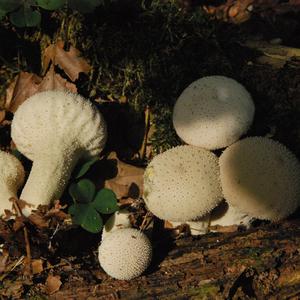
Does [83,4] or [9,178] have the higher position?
[83,4]

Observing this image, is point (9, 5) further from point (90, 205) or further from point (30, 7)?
point (90, 205)

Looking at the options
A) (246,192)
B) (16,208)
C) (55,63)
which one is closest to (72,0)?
(55,63)

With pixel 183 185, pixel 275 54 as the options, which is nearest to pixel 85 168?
pixel 183 185

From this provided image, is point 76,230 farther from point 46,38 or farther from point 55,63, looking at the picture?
point 46,38

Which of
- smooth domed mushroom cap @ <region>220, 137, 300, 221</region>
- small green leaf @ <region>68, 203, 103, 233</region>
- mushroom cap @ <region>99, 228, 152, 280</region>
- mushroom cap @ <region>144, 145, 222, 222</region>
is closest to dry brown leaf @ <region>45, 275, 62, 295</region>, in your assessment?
mushroom cap @ <region>99, 228, 152, 280</region>

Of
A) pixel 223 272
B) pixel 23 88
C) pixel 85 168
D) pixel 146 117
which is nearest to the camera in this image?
pixel 223 272

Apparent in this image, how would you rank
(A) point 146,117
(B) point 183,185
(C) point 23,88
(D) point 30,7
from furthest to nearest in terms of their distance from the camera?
(C) point 23,88 → (A) point 146,117 → (D) point 30,7 → (B) point 183,185

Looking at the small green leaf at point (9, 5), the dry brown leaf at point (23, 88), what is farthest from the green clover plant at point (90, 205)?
the small green leaf at point (9, 5)
